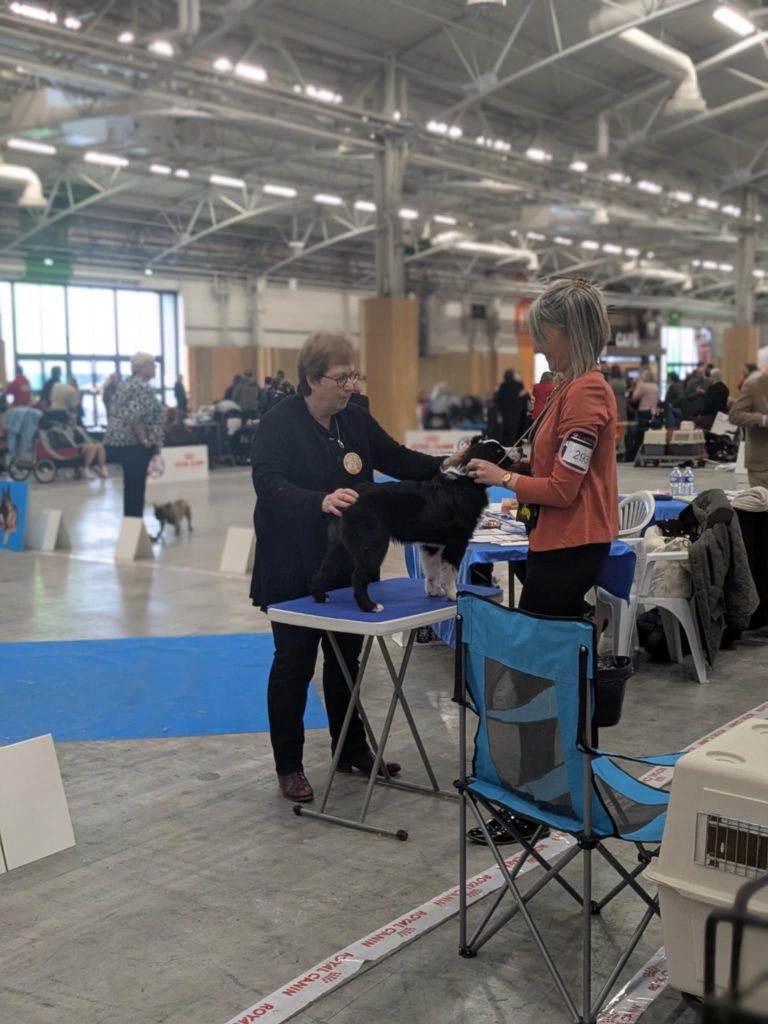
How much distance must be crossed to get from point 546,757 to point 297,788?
4.22ft

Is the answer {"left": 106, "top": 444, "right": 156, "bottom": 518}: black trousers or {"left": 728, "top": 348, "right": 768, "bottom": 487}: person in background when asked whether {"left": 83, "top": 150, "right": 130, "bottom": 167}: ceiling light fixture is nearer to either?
{"left": 106, "top": 444, "right": 156, "bottom": 518}: black trousers

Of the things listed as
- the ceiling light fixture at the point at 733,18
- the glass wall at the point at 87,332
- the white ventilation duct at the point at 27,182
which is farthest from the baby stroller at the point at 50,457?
the ceiling light fixture at the point at 733,18

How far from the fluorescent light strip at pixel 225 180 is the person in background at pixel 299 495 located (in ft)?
48.0

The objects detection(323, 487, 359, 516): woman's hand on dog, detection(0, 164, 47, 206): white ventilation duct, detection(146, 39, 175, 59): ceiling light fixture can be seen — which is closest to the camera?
detection(323, 487, 359, 516): woman's hand on dog

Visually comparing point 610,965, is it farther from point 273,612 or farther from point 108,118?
point 108,118

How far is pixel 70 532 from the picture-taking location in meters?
9.44

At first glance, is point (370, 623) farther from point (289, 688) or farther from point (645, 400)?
point (645, 400)

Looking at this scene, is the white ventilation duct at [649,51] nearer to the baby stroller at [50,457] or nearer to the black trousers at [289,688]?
the baby stroller at [50,457]

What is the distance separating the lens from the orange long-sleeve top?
2.44 m

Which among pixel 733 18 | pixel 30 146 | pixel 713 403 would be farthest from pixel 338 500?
pixel 30 146

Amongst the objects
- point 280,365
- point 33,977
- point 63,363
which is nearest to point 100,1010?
point 33,977

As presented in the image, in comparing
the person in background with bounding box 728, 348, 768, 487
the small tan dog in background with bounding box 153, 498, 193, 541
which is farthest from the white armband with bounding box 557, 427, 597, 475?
the small tan dog in background with bounding box 153, 498, 193, 541

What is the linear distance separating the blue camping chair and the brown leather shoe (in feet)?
3.07

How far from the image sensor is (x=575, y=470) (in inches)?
96.0
